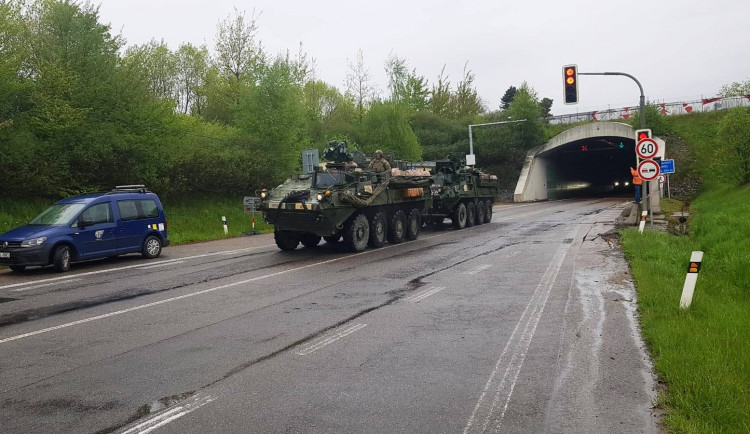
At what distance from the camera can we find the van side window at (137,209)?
14.9 metres

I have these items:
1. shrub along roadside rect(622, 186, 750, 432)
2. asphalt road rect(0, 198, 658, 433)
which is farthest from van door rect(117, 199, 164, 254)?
shrub along roadside rect(622, 186, 750, 432)

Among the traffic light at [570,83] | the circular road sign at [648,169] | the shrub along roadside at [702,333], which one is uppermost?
the traffic light at [570,83]

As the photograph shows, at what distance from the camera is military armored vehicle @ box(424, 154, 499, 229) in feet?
74.1

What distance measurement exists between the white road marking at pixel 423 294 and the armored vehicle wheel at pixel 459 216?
12865 mm

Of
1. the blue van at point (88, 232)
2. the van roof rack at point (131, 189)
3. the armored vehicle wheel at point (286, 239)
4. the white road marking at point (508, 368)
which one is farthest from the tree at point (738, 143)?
the van roof rack at point (131, 189)

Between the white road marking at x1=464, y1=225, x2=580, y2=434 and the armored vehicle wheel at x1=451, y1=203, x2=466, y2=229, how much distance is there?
42.7ft

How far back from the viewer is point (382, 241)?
17.3 m

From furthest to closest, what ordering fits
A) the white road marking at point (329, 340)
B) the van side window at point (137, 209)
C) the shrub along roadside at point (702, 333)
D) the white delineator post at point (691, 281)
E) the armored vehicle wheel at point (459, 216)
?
1. the armored vehicle wheel at point (459, 216)
2. the van side window at point (137, 209)
3. the white delineator post at point (691, 281)
4. the white road marking at point (329, 340)
5. the shrub along roadside at point (702, 333)

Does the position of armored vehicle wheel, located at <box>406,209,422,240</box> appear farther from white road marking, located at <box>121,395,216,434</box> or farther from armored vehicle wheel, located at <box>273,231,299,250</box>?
white road marking, located at <box>121,395,216,434</box>

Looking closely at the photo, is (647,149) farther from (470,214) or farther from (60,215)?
(60,215)

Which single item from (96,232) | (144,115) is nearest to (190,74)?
(144,115)

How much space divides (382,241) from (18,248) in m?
8.94

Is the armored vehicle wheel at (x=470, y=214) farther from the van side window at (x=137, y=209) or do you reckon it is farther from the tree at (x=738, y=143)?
the tree at (x=738, y=143)

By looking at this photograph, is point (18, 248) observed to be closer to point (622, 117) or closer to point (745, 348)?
point (745, 348)
